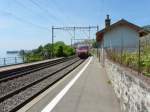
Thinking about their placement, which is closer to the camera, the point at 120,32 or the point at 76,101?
the point at 76,101

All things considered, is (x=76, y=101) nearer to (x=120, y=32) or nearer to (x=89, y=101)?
(x=89, y=101)

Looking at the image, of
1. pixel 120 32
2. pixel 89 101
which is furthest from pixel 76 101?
pixel 120 32

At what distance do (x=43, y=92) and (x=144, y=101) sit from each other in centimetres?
911

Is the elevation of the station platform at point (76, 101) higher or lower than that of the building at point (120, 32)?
lower

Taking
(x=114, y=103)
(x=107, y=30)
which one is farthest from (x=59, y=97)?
(x=107, y=30)

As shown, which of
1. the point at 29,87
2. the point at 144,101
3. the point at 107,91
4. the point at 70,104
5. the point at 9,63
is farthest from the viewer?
the point at 9,63

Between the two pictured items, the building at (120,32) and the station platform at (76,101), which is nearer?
the station platform at (76,101)

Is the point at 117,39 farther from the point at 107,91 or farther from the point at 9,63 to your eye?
the point at 107,91

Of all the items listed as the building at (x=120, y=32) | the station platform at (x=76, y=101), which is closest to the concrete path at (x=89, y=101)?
the station platform at (x=76, y=101)

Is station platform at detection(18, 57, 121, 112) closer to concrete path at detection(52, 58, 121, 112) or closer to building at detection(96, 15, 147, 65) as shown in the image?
concrete path at detection(52, 58, 121, 112)

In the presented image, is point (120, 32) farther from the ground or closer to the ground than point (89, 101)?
farther from the ground

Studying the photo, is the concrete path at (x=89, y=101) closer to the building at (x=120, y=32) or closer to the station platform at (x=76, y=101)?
the station platform at (x=76, y=101)

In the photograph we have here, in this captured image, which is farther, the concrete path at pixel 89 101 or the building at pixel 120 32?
the building at pixel 120 32

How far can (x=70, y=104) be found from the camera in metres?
10.8
